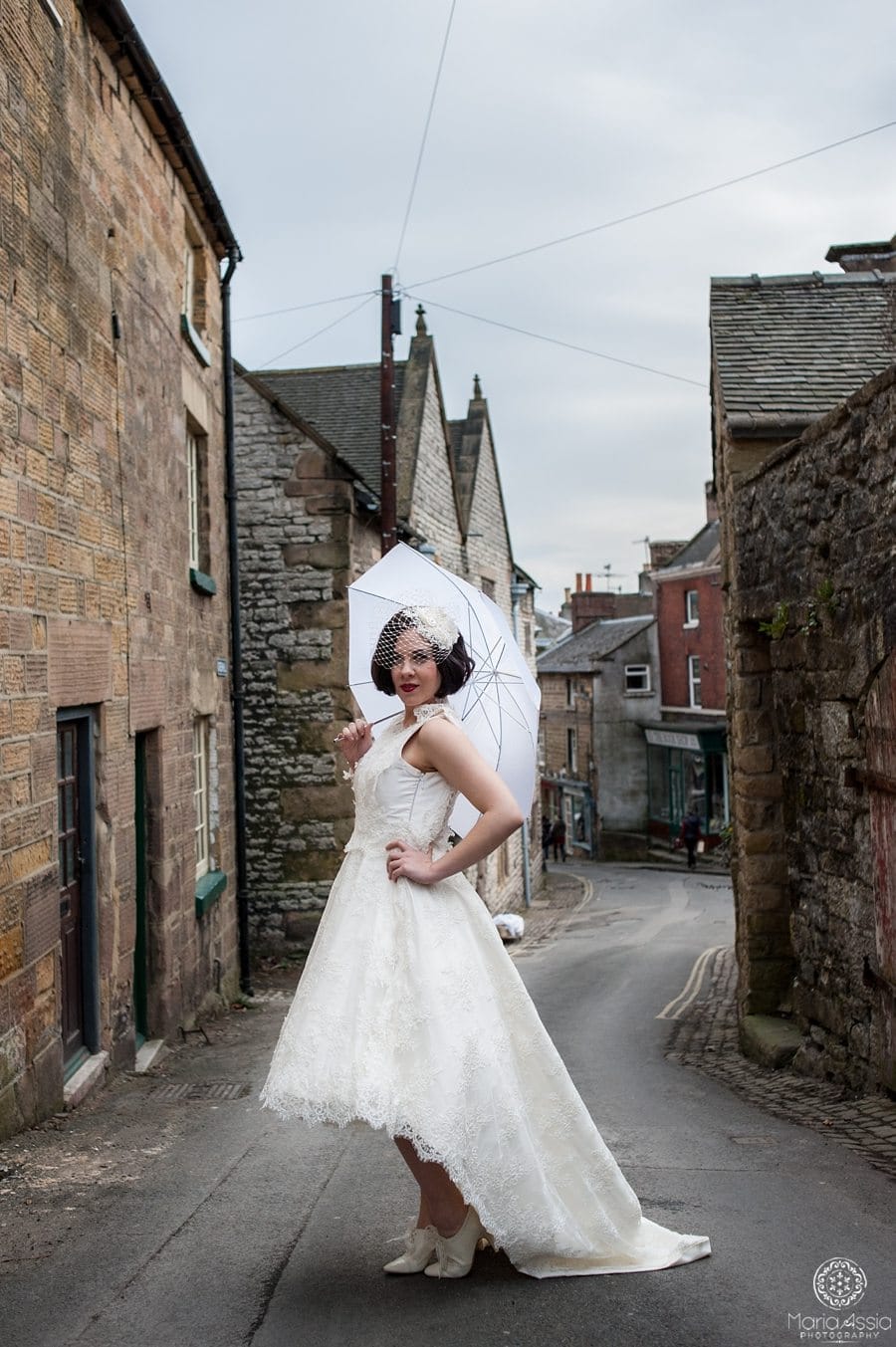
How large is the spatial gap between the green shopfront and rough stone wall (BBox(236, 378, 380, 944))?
68.6 feet

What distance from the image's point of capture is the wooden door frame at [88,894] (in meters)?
7.17

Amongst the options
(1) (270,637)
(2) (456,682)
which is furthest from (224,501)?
(2) (456,682)

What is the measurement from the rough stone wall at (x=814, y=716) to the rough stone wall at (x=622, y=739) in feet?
99.4

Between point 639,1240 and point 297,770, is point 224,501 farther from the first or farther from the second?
point 639,1240

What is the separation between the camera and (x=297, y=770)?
1455cm

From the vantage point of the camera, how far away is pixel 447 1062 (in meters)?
3.36

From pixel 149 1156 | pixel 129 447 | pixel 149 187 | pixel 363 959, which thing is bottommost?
pixel 149 1156

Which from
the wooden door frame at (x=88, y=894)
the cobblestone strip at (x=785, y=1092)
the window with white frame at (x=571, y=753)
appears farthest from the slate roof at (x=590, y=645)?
the wooden door frame at (x=88, y=894)

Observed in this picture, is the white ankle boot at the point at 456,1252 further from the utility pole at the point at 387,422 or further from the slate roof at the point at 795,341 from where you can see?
the utility pole at the point at 387,422

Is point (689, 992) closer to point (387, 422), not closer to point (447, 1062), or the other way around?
point (387, 422)

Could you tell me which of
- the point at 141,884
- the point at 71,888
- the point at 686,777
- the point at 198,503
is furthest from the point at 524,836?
the point at 71,888

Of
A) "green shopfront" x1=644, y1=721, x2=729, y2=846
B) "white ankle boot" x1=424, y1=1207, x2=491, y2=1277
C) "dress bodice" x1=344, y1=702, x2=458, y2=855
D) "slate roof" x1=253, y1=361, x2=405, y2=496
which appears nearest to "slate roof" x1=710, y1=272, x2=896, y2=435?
"dress bodice" x1=344, y1=702, x2=458, y2=855

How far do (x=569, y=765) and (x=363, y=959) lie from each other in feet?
133

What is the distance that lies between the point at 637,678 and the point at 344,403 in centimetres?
2295
